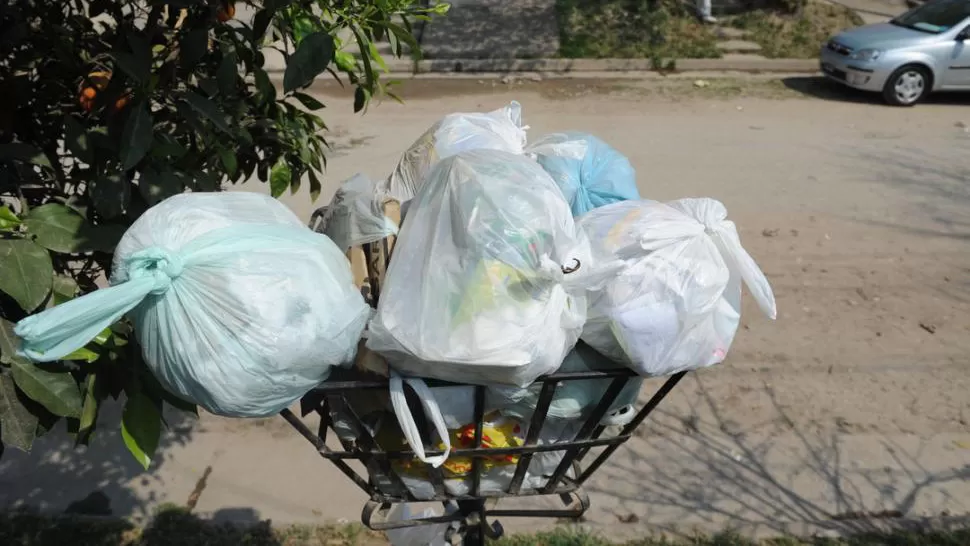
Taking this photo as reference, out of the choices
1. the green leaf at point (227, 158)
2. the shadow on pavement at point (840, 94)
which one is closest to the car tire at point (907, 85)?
the shadow on pavement at point (840, 94)

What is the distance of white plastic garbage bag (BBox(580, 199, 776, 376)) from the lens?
148 cm

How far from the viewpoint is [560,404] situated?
5.31 ft

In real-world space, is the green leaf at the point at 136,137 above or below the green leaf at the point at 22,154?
above

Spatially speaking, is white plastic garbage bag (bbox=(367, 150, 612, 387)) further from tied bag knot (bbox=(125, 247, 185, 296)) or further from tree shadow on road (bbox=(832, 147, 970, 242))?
tree shadow on road (bbox=(832, 147, 970, 242))

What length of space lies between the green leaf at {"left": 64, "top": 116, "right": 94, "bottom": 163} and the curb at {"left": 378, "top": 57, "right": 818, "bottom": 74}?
914 centimetres

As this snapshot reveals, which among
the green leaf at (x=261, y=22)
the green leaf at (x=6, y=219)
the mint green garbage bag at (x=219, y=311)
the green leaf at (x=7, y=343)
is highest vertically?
the green leaf at (x=261, y=22)

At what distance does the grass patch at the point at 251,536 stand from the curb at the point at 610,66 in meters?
8.05

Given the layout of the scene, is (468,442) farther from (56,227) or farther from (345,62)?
(345,62)

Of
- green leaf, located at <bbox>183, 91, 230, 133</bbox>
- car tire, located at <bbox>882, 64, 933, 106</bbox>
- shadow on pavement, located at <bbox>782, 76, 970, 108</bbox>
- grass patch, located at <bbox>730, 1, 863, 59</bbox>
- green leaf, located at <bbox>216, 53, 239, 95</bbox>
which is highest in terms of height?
green leaf, located at <bbox>216, 53, 239, 95</bbox>

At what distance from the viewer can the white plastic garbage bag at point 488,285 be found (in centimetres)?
135

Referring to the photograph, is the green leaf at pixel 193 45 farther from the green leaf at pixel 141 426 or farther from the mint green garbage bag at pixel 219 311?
the green leaf at pixel 141 426

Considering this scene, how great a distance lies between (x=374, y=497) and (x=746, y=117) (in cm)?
792

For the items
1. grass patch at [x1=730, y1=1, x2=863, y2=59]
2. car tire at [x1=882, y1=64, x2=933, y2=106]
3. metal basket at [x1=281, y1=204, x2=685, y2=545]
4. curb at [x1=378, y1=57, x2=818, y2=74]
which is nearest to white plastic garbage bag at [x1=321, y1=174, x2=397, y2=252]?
metal basket at [x1=281, y1=204, x2=685, y2=545]

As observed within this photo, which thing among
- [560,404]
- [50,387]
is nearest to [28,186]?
[50,387]
